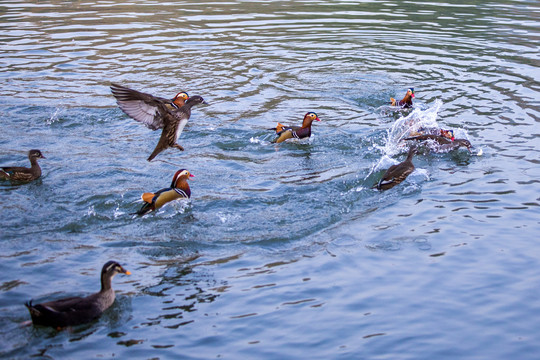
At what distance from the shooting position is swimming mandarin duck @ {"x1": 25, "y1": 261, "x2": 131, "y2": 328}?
20.6ft

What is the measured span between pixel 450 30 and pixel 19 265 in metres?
16.1

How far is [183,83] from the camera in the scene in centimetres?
1528

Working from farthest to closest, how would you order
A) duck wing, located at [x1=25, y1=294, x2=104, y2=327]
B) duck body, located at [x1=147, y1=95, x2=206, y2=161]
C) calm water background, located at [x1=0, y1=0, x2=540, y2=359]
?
1. duck body, located at [x1=147, y1=95, x2=206, y2=161]
2. calm water background, located at [x1=0, y1=0, x2=540, y2=359]
3. duck wing, located at [x1=25, y1=294, x2=104, y2=327]

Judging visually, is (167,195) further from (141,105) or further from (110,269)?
(110,269)

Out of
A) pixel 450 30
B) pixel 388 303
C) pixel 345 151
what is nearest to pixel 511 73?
pixel 450 30

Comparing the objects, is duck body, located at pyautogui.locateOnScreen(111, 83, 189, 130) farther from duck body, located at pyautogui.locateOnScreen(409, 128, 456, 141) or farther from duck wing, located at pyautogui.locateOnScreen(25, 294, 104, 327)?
duck body, located at pyautogui.locateOnScreen(409, 128, 456, 141)

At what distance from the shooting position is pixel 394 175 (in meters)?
9.95

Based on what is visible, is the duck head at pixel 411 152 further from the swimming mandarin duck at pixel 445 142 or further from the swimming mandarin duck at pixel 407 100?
the swimming mandarin duck at pixel 407 100

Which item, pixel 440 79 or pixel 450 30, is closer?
pixel 440 79

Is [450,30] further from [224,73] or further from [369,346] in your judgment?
[369,346]

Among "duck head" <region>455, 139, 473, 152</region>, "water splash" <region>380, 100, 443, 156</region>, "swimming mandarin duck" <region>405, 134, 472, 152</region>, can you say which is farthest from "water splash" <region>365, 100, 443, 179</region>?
"duck head" <region>455, 139, 473, 152</region>

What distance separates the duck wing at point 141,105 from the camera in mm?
9453

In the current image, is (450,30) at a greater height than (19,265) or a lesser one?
greater

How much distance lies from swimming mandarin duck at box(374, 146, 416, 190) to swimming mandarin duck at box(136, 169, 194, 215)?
2.91 metres
